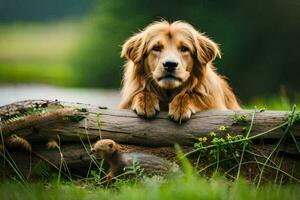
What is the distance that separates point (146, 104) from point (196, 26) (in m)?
2.42

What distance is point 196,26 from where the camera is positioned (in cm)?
861

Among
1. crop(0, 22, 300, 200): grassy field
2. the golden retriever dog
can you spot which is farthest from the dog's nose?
crop(0, 22, 300, 200): grassy field

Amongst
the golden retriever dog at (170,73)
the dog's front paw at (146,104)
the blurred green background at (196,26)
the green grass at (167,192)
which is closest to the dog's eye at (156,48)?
the golden retriever dog at (170,73)

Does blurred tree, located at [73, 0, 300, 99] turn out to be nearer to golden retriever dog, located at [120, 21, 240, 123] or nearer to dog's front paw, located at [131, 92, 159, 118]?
golden retriever dog, located at [120, 21, 240, 123]

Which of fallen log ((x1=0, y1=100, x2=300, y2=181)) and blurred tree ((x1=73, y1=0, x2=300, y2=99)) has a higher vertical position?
blurred tree ((x1=73, y1=0, x2=300, y2=99))

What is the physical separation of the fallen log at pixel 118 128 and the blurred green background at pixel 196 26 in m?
1.77

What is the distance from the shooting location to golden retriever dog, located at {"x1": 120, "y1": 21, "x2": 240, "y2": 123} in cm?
629

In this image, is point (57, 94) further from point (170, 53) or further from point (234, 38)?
point (170, 53)

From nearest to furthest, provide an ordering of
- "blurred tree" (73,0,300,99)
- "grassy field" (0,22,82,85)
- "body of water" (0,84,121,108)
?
"grassy field" (0,22,82,85), "body of water" (0,84,121,108), "blurred tree" (73,0,300,99)

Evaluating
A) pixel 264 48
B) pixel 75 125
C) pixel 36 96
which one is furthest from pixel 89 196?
pixel 264 48

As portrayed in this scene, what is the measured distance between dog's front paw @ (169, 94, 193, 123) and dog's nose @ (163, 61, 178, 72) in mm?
211

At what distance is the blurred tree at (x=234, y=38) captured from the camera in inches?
363

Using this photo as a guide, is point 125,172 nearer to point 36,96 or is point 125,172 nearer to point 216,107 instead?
point 216,107

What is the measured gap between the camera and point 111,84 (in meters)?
9.67
